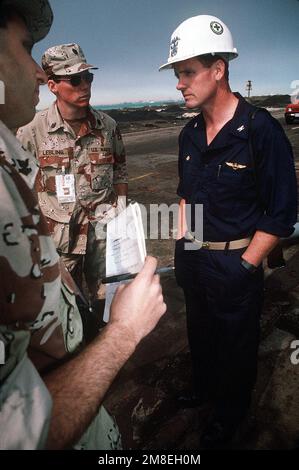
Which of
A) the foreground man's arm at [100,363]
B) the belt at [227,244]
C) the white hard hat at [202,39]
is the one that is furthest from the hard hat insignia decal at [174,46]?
the foreground man's arm at [100,363]

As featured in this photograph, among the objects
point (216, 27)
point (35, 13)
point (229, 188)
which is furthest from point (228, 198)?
point (35, 13)

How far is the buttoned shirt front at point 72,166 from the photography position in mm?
2760

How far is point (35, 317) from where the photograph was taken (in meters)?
0.78

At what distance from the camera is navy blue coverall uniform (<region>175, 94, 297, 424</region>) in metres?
1.73

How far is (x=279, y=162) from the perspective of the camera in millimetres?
1698

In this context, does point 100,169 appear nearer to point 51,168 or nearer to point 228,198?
point 51,168

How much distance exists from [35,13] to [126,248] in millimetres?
912

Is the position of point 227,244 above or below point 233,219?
below

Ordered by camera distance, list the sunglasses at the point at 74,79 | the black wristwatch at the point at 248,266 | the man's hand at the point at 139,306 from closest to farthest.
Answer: the man's hand at the point at 139,306, the black wristwatch at the point at 248,266, the sunglasses at the point at 74,79

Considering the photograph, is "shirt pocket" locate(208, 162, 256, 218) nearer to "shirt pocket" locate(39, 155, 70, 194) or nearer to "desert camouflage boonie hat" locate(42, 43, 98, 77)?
"shirt pocket" locate(39, 155, 70, 194)

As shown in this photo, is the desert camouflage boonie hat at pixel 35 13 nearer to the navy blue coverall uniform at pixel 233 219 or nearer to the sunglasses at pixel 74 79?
the navy blue coverall uniform at pixel 233 219

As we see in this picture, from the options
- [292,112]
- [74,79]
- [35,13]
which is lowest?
[292,112]

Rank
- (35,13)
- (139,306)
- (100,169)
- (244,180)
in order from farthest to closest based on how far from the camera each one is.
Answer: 1. (100,169)
2. (244,180)
3. (35,13)
4. (139,306)
